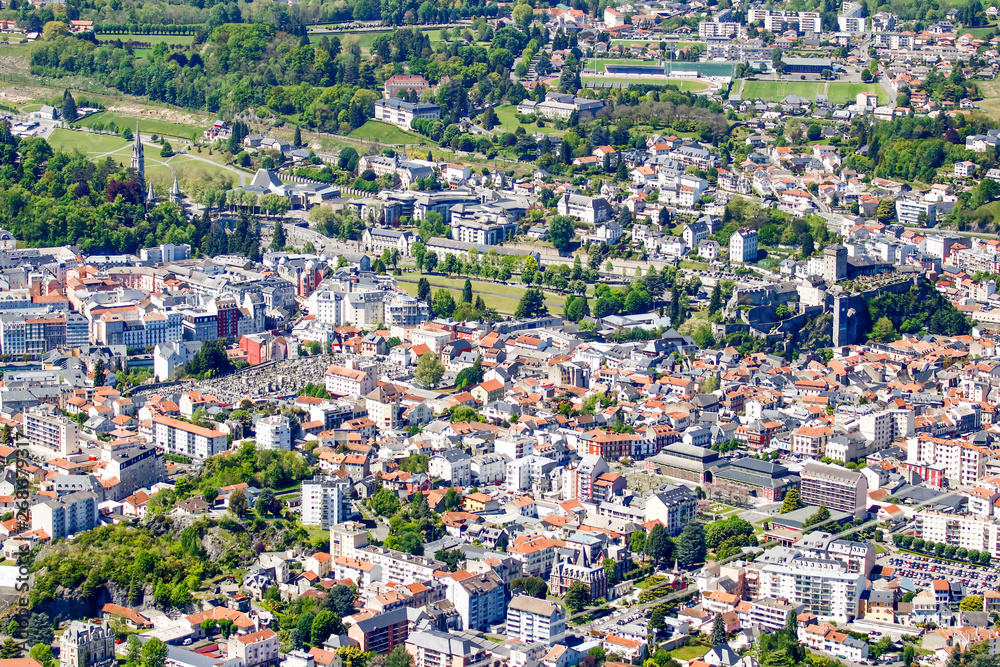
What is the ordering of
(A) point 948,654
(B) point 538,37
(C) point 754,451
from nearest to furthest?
(A) point 948,654 < (C) point 754,451 < (B) point 538,37

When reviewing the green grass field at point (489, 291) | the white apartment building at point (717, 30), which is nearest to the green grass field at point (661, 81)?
the white apartment building at point (717, 30)

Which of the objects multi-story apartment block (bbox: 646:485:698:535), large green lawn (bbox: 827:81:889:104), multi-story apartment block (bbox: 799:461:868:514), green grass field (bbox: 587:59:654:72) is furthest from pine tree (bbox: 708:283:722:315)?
green grass field (bbox: 587:59:654:72)

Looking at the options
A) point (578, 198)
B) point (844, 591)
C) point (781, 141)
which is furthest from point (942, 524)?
point (781, 141)

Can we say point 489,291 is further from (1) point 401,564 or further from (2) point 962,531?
(1) point 401,564

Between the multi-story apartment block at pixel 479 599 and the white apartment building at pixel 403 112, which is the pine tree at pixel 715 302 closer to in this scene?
the multi-story apartment block at pixel 479 599

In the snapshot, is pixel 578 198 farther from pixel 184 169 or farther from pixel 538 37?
pixel 538 37

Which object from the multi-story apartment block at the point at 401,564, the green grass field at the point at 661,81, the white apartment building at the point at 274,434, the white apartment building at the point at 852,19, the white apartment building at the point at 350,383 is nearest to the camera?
the multi-story apartment block at the point at 401,564

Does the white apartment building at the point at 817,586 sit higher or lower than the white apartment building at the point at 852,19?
lower
